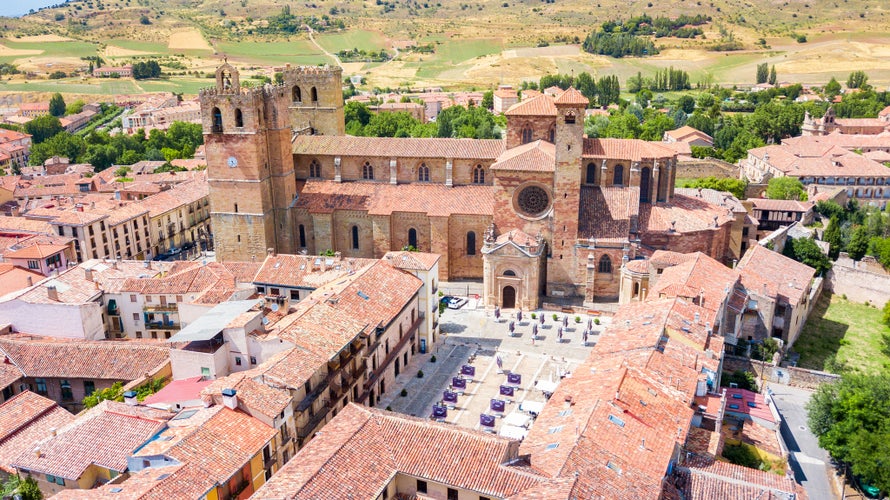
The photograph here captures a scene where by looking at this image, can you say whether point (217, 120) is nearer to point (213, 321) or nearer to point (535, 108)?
point (213, 321)

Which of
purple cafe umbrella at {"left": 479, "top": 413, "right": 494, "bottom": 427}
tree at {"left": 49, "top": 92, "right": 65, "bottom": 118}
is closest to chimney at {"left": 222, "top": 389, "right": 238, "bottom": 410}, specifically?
purple cafe umbrella at {"left": 479, "top": 413, "right": 494, "bottom": 427}

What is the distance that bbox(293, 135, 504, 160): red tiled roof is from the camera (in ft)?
207

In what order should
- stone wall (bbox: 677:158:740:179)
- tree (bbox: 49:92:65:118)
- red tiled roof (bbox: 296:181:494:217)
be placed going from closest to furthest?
red tiled roof (bbox: 296:181:494:217), stone wall (bbox: 677:158:740:179), tree (bbox: 49:92:65:118)

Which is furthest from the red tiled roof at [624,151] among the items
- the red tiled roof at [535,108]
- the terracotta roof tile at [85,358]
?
the terracotta roof tile at [85,358]

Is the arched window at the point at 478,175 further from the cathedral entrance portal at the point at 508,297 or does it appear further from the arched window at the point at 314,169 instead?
the arched window at the point at 314,169

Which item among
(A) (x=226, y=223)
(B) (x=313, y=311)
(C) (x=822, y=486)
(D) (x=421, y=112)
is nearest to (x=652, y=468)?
(C) (x=822, y=486)

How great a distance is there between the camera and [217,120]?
58.7 metres

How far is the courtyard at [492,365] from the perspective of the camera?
41.9 m

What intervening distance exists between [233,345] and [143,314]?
13.9 meters

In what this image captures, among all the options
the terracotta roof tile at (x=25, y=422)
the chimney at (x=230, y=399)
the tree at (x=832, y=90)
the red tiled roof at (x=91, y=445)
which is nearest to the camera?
the red tiled roof at (x=91, y=445)

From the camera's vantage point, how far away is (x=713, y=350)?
39.5m

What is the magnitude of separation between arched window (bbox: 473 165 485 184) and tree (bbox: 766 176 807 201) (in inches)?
1527

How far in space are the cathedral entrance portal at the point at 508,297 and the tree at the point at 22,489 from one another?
3469cm

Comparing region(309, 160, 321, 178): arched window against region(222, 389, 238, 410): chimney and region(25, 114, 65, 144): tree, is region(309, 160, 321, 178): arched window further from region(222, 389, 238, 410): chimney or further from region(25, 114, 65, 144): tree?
region(25, 114, 65, 144): tree
